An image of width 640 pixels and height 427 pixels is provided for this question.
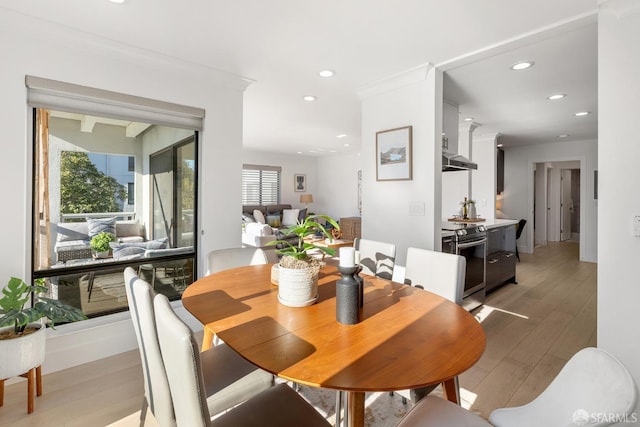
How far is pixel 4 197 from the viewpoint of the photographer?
2.02 m

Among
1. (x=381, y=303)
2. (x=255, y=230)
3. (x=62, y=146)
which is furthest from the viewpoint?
(x=255, y=230)

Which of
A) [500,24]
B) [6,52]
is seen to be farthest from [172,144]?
[500,24]

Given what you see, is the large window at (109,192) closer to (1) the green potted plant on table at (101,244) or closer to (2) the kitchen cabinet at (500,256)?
(1) the green potted plant on table at (101,244)

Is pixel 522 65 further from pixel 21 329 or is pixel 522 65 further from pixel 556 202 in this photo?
pixel 556 202

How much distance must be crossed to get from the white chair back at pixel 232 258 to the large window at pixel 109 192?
31.6 inches

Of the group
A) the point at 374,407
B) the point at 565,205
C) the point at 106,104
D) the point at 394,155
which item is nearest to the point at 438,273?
the point at 374,407

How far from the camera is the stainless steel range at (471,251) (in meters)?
3.08

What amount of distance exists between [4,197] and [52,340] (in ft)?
3.37

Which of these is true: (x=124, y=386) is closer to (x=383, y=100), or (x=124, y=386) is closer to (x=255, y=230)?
(x=383, y=100)

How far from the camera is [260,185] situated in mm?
8641

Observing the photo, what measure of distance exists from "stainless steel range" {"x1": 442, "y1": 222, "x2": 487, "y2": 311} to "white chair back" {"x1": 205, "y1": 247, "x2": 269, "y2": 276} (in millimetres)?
1736

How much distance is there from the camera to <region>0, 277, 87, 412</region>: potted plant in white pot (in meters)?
1.72

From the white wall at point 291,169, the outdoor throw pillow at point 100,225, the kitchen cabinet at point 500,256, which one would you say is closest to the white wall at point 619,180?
Result: the kitchen cabinet at point 500,256

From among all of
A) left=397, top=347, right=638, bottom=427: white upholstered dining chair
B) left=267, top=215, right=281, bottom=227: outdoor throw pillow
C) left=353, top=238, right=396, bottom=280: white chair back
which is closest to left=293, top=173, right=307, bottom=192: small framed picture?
left=267, top=215, right=281, bottom=227: outdoor throw pillow
